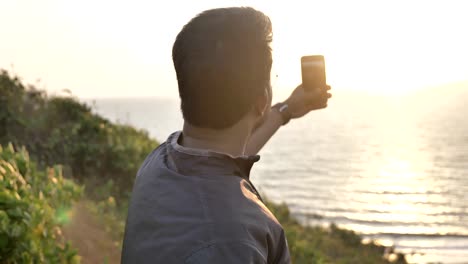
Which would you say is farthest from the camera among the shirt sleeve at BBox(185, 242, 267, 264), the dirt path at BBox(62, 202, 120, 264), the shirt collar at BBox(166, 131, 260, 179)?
the dirt path at BBox(62, 202, 120, 264)

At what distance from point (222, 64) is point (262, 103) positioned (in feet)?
0.74

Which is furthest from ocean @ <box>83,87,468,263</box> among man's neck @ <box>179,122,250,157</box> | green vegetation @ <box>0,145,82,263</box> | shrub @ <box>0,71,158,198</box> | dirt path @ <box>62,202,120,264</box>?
man's neck @ <box>179,122,250,157</box>

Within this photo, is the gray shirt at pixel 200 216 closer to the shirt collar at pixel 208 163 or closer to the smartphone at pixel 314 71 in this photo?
the shirt collar at pixel 208 163

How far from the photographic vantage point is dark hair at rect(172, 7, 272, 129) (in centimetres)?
196

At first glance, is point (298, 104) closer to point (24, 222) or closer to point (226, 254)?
point (226, 254)

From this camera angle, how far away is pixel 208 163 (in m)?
1.94

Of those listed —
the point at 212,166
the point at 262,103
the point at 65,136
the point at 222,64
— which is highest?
the point at 222,64

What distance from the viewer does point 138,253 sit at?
6.37 ft

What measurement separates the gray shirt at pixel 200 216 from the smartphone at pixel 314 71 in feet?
4.44

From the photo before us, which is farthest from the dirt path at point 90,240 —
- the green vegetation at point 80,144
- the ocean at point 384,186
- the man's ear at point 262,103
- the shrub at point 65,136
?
the ocean at point 384,186

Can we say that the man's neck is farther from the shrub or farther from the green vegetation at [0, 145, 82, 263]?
the shrub

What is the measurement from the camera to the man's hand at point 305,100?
335cm

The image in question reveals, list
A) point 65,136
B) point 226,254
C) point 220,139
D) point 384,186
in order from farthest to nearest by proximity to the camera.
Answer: point 384,186 → point 65,136 → point 220,139 → point 226,254

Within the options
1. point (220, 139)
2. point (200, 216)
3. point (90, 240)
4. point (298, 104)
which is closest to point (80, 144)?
point (90, 240)
